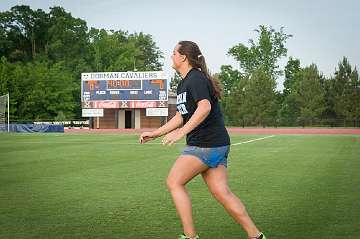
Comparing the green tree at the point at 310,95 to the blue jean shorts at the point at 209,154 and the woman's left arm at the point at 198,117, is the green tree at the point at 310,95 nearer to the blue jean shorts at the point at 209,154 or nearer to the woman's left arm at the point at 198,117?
the blue jean shorts at the point at 209,154

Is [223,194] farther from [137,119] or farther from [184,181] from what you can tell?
[137,119]

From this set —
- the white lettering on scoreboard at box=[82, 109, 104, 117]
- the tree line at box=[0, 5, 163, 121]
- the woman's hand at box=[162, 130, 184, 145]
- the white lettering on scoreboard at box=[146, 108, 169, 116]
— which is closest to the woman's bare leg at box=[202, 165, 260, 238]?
the woman's hand at box=[162, 130, 184, 145]

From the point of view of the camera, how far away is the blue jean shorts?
505cm

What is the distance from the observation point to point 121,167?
14.8 meters

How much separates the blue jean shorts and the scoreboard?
5871cm

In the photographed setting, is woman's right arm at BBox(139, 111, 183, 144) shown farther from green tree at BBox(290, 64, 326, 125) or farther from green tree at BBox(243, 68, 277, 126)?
green tree at BBox(290, 64, 326, 125)

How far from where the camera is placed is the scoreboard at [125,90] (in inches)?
2517

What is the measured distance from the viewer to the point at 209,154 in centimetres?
505

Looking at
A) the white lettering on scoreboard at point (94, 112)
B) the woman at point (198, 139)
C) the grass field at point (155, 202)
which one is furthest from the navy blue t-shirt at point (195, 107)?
the white lettering on scoreboard at point (94, 112)

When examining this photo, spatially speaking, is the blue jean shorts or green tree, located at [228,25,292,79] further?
green tree, located at [228,25,292,79]

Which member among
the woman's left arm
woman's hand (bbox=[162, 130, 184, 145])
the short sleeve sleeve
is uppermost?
the short sleeve sleeve

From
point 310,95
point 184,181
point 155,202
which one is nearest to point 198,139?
point 184,181

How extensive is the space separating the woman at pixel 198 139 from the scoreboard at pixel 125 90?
192 feet

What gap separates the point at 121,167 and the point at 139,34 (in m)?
108
